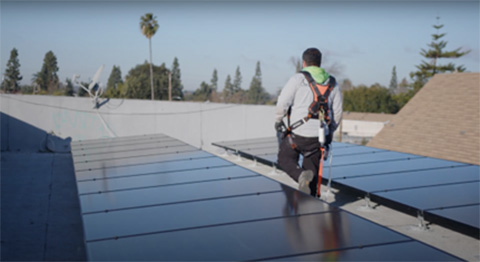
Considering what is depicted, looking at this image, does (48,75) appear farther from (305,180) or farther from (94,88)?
(305,180)

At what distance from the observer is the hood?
551 cm

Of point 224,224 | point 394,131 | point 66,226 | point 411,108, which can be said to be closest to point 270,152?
point 66,226

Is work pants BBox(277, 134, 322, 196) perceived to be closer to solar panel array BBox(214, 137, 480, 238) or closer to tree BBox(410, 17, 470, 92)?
solar panel array BBox(214, 137, 480, 238)

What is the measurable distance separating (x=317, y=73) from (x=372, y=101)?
2695 inches

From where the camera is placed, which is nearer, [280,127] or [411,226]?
[411,226]

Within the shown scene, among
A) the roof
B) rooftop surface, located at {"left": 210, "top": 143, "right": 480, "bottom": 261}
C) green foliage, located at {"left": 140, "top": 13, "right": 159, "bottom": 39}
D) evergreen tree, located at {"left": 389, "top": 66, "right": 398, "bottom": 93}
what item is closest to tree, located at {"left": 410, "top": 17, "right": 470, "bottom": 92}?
the roof

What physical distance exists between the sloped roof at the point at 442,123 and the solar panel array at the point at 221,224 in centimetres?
1256

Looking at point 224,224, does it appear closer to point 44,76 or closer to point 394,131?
point 394,131

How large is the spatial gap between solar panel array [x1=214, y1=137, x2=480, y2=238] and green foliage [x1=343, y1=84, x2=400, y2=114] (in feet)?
206

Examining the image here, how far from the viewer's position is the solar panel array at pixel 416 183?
203 inches

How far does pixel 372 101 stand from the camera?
71375mm

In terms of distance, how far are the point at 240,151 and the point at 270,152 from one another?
95cm

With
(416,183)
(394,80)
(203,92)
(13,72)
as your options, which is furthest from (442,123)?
(394,80)

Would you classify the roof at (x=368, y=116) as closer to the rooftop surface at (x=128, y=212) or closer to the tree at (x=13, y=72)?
the tree at (x=13, y=72)
